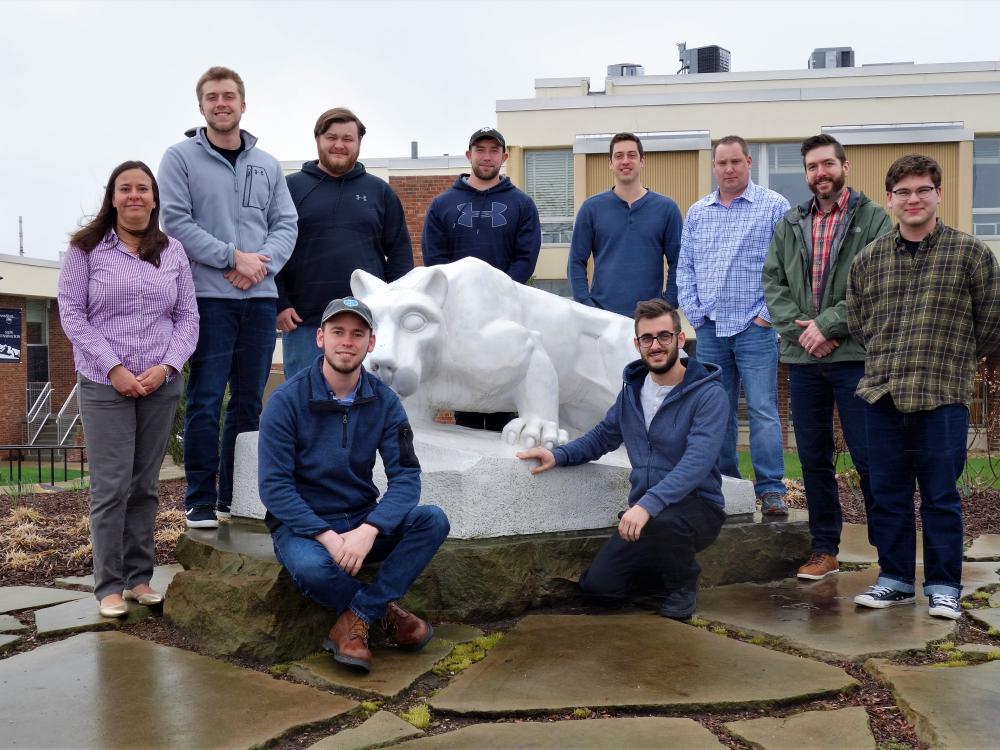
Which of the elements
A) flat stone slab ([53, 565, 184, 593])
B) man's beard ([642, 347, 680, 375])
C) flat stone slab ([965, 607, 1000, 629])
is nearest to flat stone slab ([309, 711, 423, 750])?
man's beard ([642, 347, 680, 375])

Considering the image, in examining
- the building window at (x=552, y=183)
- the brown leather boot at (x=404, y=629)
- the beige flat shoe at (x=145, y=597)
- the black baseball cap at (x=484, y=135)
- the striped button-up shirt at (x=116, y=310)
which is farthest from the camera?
the building window at (x=552, y=183)

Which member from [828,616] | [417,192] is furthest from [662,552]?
[417,192]

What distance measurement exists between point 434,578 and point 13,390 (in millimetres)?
22409

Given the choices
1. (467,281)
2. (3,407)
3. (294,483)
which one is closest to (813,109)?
(467,281)

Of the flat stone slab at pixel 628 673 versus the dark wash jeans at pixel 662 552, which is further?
the dark wash jeans at pixel 662 552

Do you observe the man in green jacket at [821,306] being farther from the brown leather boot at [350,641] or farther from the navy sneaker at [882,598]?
the brown leather boot at [350,641]

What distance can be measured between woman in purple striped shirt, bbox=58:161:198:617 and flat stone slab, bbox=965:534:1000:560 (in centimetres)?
429

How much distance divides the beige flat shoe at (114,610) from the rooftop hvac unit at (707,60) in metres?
21.7

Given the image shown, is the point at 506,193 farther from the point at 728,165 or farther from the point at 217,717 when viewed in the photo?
the point at 217,717

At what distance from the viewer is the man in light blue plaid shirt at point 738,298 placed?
4848 mm

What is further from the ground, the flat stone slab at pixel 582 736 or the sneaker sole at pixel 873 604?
the flat stone slab at pixel 582 736

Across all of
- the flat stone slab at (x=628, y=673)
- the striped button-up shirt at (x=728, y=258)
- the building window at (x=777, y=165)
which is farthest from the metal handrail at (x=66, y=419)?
the flat stone slab at (x=628, y=673)

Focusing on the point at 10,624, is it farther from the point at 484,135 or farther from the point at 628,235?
the point at 628,235

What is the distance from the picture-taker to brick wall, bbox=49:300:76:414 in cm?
2427
